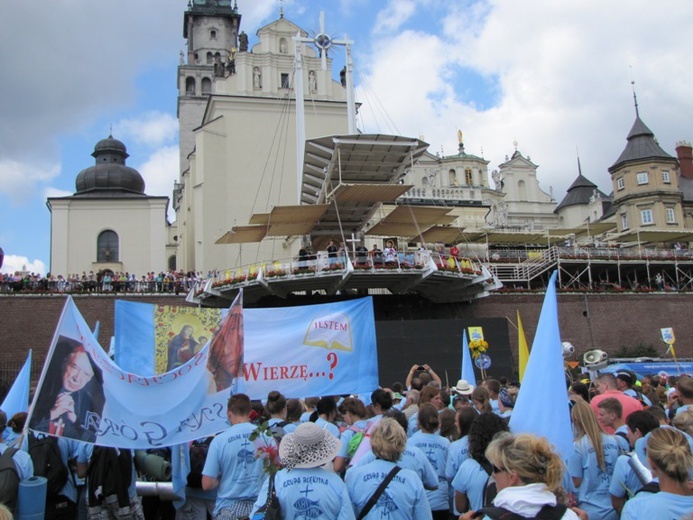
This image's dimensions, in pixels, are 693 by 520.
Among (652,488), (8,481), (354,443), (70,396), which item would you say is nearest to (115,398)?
(70,396)

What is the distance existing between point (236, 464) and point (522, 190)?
67910 millimetres

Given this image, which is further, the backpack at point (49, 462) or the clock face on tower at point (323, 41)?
the clock face on tower at point (323, 41)

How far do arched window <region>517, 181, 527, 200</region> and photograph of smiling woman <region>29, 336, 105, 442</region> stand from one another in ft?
220

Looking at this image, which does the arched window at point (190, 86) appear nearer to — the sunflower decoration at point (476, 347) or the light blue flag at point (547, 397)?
the sunflower decoration at point (476, 347)

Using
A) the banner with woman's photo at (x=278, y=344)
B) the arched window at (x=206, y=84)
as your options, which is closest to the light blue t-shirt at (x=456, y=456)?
the banner with woman's photo at (x=278, y=344)

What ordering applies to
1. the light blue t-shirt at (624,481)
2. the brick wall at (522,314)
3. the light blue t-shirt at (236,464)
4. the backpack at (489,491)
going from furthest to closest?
the brick wall at (522,314)
the light blue t-shirt at (236,464)
the light blue t-shirt at (624,481)
the backpack at (489,491)

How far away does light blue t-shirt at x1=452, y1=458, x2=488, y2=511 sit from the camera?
5.68m

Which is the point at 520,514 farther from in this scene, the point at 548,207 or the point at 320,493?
the point at 548,207

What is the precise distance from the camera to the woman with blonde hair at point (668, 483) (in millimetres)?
4012

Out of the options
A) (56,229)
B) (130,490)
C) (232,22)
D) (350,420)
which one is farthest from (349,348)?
(232,22)

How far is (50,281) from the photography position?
33125 mm

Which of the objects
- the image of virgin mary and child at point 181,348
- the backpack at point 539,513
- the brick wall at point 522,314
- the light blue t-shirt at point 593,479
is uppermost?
the brick wall at point 522,314

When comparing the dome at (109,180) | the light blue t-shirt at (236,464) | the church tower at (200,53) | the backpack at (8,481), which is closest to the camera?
the backpack at (8,481)

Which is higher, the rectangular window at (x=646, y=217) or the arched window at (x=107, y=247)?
the rectangular window at (x=646, y=217)
